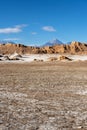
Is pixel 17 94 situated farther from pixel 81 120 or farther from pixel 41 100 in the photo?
pixel 81 120

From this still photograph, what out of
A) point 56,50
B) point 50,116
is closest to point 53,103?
point 50,116

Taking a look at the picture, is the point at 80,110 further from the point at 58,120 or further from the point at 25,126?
the point at 25,126

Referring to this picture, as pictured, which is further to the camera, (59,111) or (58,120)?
(59,111)

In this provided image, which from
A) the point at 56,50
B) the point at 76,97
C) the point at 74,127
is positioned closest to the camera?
the point at 74,127

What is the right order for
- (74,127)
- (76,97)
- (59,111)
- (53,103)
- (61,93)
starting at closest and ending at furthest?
(74,127) < (59,111) < (53,103) < (76,97) < (61,93)

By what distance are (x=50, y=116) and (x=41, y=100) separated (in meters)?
3.55

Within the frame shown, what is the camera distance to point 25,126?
415 inches

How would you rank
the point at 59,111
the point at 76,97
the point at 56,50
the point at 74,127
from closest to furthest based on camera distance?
1. the point at 74,127
2. the point at 59,111
3. the point at 76,97
4. the point at 56,50

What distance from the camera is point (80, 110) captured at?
13.1 metres

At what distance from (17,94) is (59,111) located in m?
4.98

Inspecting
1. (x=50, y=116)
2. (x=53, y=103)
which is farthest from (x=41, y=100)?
(x=50, y=116)

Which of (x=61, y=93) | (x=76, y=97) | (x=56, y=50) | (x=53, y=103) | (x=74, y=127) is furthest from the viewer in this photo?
(x=56, y=50)

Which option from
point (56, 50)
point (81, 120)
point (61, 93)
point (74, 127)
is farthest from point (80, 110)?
point (56, 50)

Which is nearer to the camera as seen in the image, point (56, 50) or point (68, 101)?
point (68, 101)
